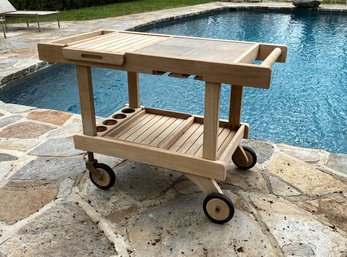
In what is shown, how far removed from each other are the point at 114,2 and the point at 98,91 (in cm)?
1144

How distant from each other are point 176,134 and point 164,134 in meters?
0.12

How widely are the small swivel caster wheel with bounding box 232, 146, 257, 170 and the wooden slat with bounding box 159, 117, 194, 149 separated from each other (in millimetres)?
471

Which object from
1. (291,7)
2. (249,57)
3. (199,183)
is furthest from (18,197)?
(291,7)

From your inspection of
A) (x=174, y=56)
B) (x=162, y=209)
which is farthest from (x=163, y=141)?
(x=174, y=56)

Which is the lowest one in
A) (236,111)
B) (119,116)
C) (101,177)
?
(101,177)

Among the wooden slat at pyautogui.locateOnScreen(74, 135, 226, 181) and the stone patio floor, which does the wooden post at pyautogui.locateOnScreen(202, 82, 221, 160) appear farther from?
the stone patio floor

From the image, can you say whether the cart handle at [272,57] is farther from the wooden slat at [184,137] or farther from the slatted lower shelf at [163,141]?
the wooden slat at [184,137]

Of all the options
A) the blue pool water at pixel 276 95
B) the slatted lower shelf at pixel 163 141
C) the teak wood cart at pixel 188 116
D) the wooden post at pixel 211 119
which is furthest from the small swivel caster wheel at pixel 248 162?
the blue pool water at pixel 276 95

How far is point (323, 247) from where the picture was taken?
7.20ft

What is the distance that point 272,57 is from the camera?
230cm

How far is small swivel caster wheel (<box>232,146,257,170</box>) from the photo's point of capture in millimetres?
2969

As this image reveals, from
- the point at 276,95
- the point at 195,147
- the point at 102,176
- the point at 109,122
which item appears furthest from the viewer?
the point at 276,95

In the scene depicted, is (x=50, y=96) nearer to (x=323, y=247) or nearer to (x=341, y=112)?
(x=341, y=112)

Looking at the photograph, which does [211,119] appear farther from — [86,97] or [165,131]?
[86,97]
